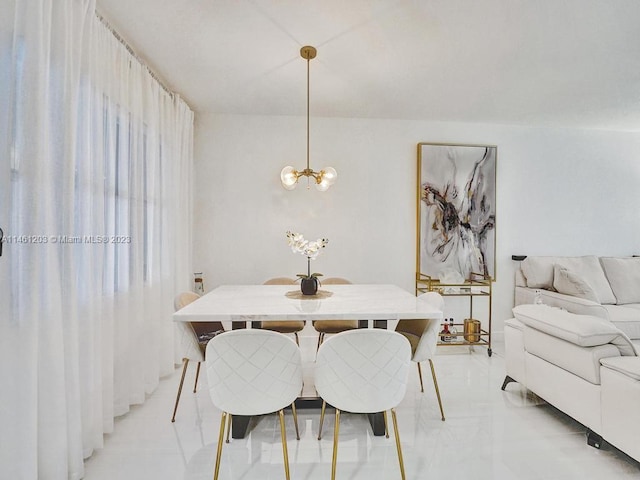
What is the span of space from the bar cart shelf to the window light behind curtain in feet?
9.28

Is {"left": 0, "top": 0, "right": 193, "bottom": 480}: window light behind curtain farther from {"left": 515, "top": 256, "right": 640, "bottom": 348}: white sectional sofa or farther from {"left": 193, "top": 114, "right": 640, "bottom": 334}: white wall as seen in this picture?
{"left": 515, "top": 256, "right": 640, "bottom": 348}: white sectional sofa

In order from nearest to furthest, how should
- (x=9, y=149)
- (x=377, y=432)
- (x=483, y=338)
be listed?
(x=9, y=149) → (x=377, y=432) → (x=483, y=338)

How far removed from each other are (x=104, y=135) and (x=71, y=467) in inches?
72.8

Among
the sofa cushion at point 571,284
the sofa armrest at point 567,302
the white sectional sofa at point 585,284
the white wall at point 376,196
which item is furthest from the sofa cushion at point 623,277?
the sofa armrest at point 567,302

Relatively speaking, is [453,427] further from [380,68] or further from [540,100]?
[540,100]

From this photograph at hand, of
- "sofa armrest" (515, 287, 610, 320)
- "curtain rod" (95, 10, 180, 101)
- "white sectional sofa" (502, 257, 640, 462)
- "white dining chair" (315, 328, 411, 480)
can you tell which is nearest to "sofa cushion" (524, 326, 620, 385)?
"white sectional sofa" (502, 257, 640, 462)

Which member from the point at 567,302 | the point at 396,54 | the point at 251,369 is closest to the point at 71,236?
the point at 251,369

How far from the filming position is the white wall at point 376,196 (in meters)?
3.86

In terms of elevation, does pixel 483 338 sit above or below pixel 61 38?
below

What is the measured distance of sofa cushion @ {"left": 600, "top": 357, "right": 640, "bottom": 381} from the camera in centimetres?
168

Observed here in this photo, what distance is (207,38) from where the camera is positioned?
2.28 m

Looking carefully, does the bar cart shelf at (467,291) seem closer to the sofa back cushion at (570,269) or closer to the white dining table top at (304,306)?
the sofa back cushion at (570,269)

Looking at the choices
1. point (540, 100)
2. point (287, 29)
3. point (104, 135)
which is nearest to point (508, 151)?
point (540, 100)

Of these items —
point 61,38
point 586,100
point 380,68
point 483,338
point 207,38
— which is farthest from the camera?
point 483,338
